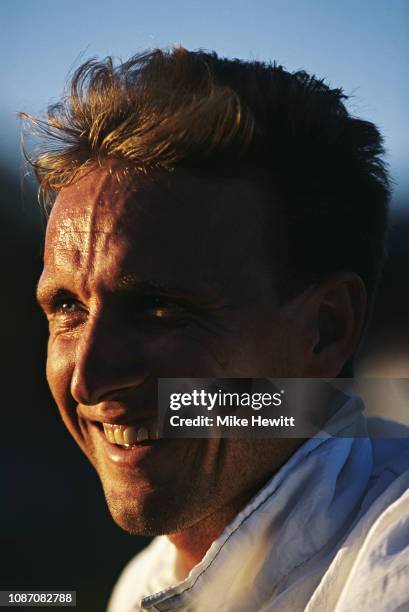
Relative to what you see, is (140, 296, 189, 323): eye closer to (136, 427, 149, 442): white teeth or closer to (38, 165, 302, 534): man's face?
(38, 165, 302, 534): man's face

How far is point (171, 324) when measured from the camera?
3.49 ft

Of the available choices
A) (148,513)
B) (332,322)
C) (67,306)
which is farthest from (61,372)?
(332,322)

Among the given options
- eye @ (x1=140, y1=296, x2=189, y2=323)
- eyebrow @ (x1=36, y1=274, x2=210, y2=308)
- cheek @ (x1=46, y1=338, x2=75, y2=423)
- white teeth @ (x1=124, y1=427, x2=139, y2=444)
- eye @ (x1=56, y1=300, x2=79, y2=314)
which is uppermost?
eyebrow @ (x1=36, y1=274, x2=210, y2=308)

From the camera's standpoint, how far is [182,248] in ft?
3.41

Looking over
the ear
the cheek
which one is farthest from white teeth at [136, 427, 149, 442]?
the ear

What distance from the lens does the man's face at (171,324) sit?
1.04 meters

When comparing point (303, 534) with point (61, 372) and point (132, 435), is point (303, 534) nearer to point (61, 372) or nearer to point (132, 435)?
point (132, 435)

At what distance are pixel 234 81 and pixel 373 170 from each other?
0.22m

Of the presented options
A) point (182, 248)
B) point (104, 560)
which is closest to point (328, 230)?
point (182, 248)

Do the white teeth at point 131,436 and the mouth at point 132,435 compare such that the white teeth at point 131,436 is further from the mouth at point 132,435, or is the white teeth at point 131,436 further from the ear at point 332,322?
the ear at point 332,322

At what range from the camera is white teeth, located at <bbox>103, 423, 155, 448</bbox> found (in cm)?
107

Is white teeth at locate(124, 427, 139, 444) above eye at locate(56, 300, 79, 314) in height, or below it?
below

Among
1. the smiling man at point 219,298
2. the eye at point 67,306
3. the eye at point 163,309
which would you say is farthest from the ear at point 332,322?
the eye at point 67,306

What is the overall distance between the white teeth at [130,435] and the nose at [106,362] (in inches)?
2.0
